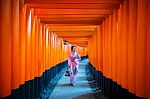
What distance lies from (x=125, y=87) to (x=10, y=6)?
3.59 meters

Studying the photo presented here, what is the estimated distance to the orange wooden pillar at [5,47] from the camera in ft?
21.9

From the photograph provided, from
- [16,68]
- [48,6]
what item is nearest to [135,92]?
[16,68]

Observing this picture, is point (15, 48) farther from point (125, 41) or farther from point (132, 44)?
point (125, 41)

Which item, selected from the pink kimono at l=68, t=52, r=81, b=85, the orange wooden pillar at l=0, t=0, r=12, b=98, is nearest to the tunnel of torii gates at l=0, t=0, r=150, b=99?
the orange wooden pillar at l=0, t=0, r=12, b=98

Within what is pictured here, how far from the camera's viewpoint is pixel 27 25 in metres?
9.34

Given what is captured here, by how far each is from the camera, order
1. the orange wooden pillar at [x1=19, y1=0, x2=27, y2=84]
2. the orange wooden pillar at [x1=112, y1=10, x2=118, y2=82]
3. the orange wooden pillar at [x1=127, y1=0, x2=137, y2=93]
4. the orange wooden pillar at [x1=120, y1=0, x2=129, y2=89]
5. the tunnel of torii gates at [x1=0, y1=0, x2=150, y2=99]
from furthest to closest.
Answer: the orange wooden pillar at [x1=112, y1=10, x2=118, y2=82] < the orange wooden pillar at [x1=120, y1=0, x2=129, y2=89] < the orange wooden pillar at [x1=19, y1=0, x2=27, y2=84] < the orange wooden pillar at [x1=127, y1=0, x2=137, y2=93] < the tunnel of torii gates at [x1=0, y1=0, x2=150, y2=99]

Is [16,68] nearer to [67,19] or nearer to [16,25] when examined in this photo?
[16,25]

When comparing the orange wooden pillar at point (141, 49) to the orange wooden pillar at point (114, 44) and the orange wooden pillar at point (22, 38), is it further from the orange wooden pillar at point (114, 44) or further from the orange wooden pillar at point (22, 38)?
the orange wooden pillar at point (114, 44)

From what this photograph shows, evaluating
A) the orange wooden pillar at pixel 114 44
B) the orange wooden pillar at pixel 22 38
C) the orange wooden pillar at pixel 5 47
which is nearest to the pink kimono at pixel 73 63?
the orange wooden pillar at pixel 114 44

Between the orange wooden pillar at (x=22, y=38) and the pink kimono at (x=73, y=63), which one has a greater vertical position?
the orange wooden pillar at (x=22, y=38)

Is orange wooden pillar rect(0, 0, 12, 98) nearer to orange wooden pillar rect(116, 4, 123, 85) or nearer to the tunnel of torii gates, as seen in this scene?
the tunnel of torii gates

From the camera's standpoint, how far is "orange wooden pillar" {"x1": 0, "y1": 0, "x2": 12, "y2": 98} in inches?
263

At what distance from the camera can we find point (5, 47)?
22.5 ft

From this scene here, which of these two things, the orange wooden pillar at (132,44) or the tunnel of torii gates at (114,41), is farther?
the orange wooden pillar at (132,44)
